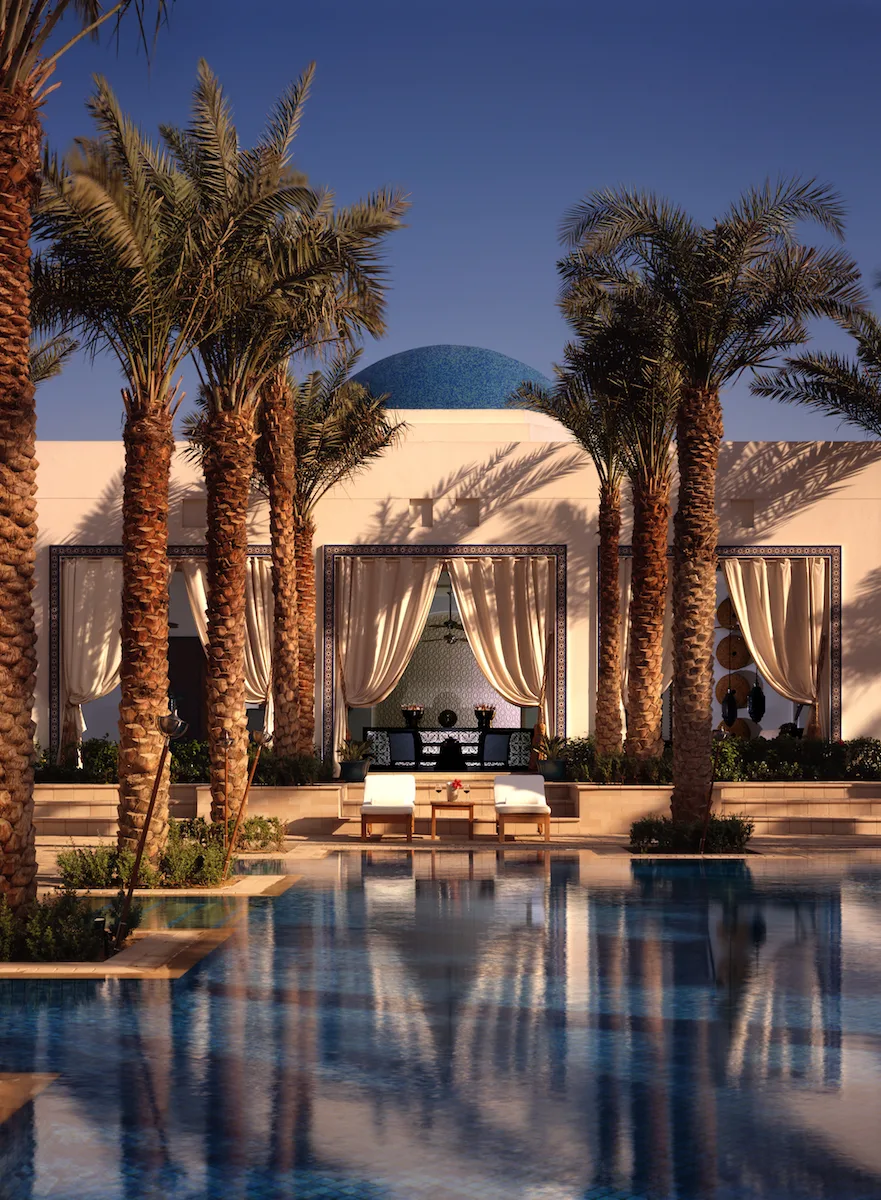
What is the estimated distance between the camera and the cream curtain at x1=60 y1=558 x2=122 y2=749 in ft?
67.0

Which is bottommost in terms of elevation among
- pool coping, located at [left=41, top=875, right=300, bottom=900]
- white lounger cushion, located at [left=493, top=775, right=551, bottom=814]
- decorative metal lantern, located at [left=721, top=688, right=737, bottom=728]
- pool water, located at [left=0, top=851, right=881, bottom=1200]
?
pool water, located at [left=0, top=851, right=881, bottom=1200]

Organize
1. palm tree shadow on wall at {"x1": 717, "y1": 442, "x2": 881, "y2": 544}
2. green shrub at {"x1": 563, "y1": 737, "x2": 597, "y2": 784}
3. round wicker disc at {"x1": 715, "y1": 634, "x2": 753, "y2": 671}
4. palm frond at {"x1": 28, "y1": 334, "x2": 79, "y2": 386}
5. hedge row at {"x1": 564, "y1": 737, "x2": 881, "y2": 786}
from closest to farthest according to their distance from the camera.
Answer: hedge row at {"x1": 564, "y1": 737, "x2": 881, "y2": 786}, green shrub at {"x1": 563, "y1": 737, "x2": 597, "y2": 784}, palm tree shadow on wall at {"x1": 717, "y1": 442, "x2": 881, "y2": 544}, palm frond at {"x1": 28, "y1": 334, "x2": 79, "y2": 386}, round wicker disc at {"x1": 715, "y1": 634, "x2": 753, "y2": 671}

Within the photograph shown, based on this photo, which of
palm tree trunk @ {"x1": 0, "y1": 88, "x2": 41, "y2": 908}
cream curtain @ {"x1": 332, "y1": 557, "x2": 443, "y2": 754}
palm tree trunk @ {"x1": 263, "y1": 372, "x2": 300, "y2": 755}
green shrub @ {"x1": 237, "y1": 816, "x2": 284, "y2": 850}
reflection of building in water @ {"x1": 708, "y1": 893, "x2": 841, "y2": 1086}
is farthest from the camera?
cream curtain @ {"x1": 332, "y1": 557, "x2": 443, "y2": 754}

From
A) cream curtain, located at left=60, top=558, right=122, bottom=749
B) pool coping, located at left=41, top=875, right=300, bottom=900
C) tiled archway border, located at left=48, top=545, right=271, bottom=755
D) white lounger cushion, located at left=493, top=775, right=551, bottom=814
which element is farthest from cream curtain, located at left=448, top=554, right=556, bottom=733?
pool coping, located at left=41, top=875, right=300, bottom=900

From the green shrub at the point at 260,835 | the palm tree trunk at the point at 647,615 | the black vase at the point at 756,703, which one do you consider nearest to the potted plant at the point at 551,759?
the palm tree trunk at the point at 647,615

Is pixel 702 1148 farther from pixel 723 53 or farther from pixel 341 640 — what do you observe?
pixel 341 640

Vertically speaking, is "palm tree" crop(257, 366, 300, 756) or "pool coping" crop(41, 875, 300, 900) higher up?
"palm tree" crop(257, 366, 300, 756)

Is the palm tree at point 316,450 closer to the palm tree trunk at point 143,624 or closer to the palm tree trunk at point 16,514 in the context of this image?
the palm tree trunk at point 143,624

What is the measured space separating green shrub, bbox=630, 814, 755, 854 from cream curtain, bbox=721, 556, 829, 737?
526 cm

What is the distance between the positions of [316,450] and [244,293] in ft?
20.1

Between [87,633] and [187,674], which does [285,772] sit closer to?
[87,633]

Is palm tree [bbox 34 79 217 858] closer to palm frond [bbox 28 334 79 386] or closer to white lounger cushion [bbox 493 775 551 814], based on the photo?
white lounger cushion [bbox 493 775 551 814]

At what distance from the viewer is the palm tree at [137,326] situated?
11.8 metres

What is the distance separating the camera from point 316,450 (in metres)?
19.5
